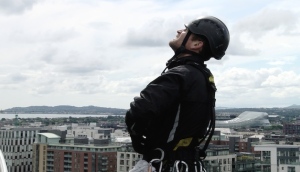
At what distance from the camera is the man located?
2671mm

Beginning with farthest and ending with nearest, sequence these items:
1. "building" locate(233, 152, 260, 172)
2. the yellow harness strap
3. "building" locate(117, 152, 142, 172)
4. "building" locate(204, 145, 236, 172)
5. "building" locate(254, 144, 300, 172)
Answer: "building" locate(117, 152, 142, 172)
"building" locate(233, 152, 260, 172)
"building" locate(254, 144, 300, 172)
"building" locate(204, 145, 236, 172)
the yellow harness strap

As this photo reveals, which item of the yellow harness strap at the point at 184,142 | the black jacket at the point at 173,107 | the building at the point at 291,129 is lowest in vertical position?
the building at the point at 291,129

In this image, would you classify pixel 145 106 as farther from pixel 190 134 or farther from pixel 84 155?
pixel 84 155

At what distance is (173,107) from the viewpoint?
2.77 m

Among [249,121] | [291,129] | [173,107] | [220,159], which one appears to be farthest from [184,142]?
[249,121]

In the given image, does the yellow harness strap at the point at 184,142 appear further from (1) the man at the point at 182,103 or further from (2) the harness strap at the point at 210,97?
(2) the harness strap at the point at 210,97

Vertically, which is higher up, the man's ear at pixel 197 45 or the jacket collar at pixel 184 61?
the man's ear at pixel 197 45

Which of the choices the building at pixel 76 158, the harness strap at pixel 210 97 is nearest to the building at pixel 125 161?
the building at pixel 76 158

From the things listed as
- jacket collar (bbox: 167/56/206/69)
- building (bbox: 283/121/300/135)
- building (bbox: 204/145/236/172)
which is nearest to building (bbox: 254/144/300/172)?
building (bbox: 204/145/236/172)

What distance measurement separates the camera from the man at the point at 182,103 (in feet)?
8.76

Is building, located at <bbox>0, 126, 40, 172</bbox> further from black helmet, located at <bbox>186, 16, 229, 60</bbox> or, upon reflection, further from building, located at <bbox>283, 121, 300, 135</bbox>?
black helmet, located at <bbox>186, 16, 229, 60</bbox>

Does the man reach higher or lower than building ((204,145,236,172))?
higher

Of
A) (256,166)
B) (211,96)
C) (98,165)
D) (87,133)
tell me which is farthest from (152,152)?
(87,133)

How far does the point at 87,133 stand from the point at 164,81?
10744 centimetres
